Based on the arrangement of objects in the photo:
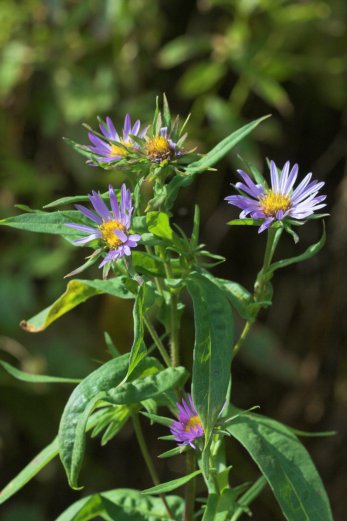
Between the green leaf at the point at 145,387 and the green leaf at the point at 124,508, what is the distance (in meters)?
0.20

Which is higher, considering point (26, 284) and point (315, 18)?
point (315, 18)

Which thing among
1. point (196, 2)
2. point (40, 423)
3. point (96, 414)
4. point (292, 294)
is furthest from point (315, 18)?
point (96, 414)

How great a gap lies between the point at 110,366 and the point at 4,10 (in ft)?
5.32

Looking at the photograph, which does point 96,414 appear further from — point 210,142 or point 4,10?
point 4,10

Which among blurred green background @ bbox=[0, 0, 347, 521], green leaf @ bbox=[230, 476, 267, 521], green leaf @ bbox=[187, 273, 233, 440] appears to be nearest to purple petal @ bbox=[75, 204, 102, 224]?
green leaf @ bbox=[187, 273, 233, 440]

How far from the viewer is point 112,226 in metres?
0.73

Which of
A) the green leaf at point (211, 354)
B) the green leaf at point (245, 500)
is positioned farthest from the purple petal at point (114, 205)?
the green leaf at point (245, 500)

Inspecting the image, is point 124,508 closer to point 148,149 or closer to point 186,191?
point 148,149

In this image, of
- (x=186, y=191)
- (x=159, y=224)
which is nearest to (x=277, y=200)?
(x=159, y=224)

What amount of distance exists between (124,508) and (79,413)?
24cm

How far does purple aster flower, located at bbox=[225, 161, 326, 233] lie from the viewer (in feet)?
2.49

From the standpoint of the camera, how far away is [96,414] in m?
0.85

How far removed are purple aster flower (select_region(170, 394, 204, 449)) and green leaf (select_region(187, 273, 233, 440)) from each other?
0.07 metres

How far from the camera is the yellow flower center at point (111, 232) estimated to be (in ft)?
2.40
